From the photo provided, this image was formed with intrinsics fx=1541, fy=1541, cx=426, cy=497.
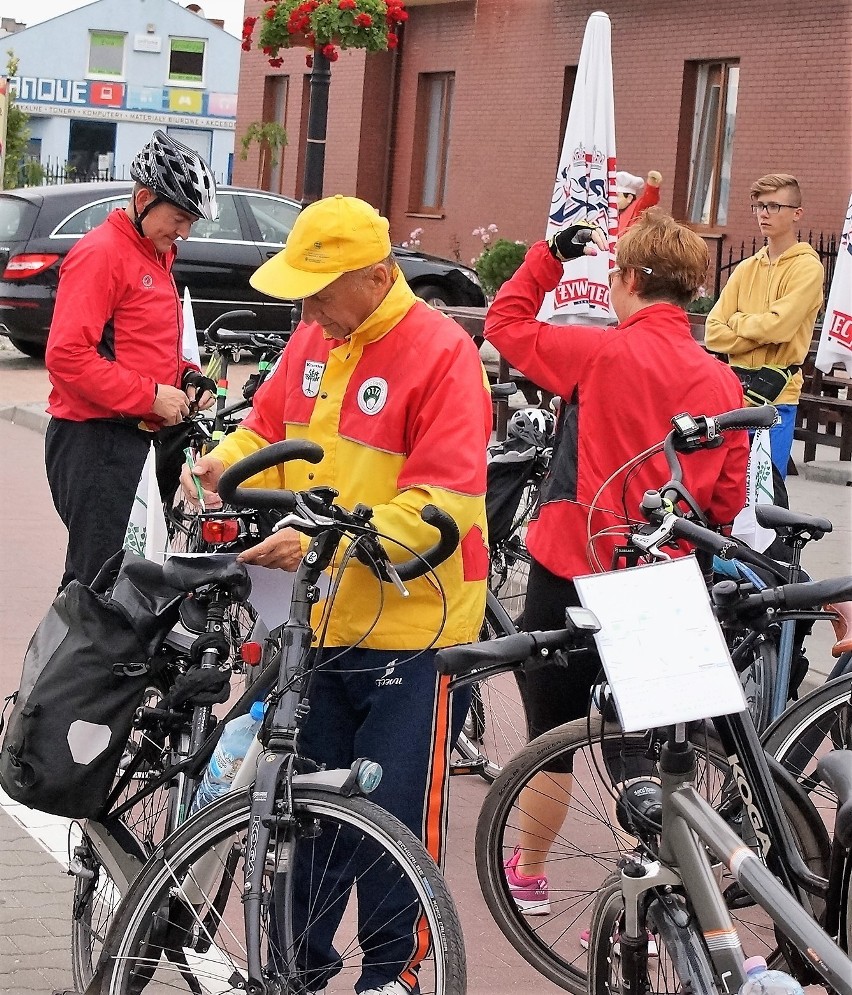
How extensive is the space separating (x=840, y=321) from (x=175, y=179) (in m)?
3.94

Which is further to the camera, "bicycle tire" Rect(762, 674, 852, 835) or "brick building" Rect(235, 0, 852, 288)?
"brick building" Rect(235, 0, 852, 288)

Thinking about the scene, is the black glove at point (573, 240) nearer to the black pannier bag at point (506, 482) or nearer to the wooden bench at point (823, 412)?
the black pannier bag at point (506, 482)

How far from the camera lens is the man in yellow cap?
3363 millimetres

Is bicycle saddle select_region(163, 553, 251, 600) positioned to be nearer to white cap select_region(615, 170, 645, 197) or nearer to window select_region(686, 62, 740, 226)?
white cap select_region(615, 170, 645, 197)

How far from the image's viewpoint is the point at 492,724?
5.65 meters

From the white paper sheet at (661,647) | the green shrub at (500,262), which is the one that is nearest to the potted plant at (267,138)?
the green shrub at (500,262)

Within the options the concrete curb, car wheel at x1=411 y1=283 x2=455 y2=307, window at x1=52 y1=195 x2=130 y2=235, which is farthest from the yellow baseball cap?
car wheel at x1=411 y1=283 x2=455 y2=307

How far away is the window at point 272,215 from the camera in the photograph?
1712 centimetres

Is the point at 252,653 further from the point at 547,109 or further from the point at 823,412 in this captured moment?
the point at 547,109

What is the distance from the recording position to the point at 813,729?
12.9 feet

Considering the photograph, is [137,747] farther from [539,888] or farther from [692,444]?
[692,444]

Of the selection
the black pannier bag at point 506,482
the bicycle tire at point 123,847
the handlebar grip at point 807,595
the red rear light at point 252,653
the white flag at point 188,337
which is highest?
the white flag at point 188,337

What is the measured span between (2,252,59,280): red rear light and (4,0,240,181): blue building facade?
2169 inches

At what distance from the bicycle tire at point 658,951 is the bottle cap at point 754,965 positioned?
0.08 metres
